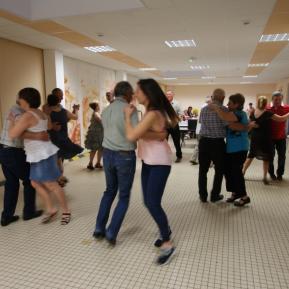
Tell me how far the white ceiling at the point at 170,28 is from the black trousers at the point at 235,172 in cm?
181

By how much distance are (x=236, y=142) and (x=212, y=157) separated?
318 millimetres

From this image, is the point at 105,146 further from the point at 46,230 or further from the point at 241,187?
the point at 241,187

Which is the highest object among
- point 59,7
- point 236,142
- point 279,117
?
point 59,7

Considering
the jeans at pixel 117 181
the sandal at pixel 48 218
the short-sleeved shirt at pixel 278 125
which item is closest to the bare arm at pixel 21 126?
the jeans at pixel 117 181

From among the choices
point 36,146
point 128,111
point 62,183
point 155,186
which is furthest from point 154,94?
point 62,183

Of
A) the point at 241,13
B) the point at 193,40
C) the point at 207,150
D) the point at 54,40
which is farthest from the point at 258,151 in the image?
the point at 54,40

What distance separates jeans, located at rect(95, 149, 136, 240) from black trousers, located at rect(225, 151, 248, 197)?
145 cm

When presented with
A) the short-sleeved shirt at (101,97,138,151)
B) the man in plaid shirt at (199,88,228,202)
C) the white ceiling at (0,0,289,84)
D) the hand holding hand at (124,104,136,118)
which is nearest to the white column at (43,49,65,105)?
the white ceiling at (0,0,289,84)

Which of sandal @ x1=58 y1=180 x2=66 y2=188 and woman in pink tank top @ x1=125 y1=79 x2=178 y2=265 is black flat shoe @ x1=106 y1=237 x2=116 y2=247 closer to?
woman in pink tank top @ x1=125 y1=79 x2=178 y2=265

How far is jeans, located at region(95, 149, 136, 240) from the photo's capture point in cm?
232

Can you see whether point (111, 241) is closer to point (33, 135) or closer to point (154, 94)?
point (33, 135)

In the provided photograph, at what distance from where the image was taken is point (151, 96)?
2090mm

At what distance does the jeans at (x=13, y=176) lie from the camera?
2832 mm

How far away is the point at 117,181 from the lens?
8.07ft
